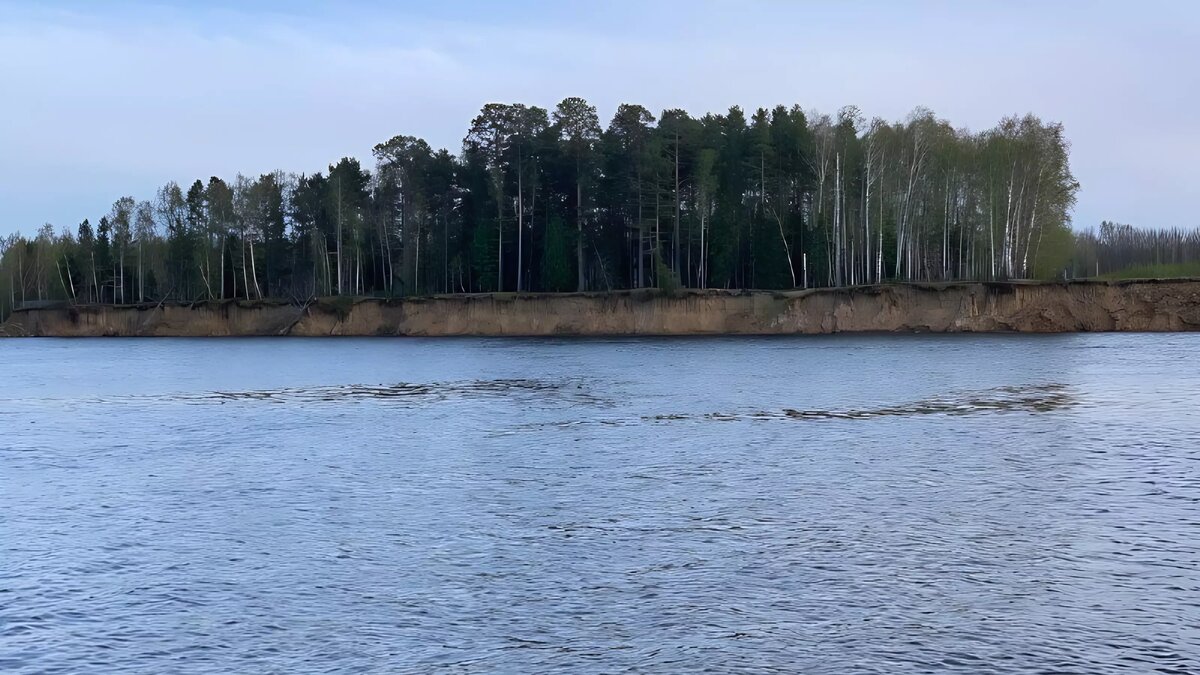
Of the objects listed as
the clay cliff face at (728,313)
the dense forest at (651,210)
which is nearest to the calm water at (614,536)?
the clay cliff face at (728,313)

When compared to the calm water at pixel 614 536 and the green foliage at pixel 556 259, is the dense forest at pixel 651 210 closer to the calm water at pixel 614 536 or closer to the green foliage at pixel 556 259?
the green foliage at pixel 556 259

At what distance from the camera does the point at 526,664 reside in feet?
A: 32.2

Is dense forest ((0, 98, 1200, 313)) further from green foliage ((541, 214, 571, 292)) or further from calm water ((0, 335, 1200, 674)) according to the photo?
calm water ((0, 335, 1200, 674))

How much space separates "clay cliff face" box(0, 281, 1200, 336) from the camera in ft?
260

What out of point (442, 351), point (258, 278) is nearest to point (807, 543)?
point (442, 351)

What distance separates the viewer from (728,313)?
87.6 metres

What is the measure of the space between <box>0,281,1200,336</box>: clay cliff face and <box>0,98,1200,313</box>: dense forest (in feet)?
16.0

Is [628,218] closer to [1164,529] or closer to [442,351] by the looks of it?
[442,351]

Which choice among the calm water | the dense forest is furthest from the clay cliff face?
the calm water

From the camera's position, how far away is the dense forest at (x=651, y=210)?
92000 mm

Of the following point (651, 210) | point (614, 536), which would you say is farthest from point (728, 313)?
point (614, 536)

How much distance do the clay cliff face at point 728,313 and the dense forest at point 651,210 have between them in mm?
4883

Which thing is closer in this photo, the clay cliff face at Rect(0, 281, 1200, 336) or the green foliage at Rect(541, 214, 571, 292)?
the clay cliff face at Rect(0, 281, 1200, 336)

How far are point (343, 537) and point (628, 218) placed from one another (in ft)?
295
